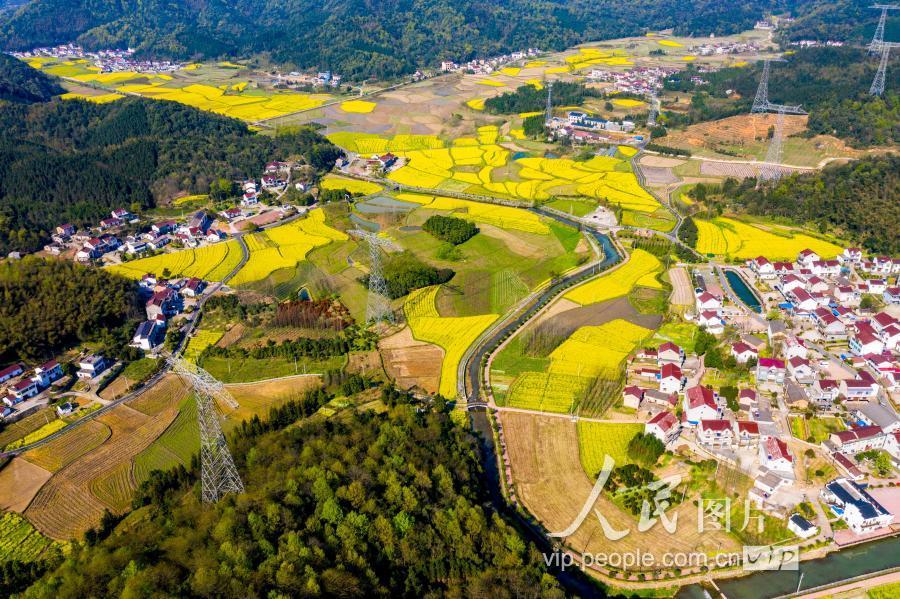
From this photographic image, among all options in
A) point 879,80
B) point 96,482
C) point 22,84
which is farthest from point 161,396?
point 879,80

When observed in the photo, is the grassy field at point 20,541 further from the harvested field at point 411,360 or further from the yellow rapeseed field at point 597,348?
the yellow rapeseed field at point 597,348

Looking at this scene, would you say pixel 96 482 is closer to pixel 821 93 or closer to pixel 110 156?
pixel 110 156

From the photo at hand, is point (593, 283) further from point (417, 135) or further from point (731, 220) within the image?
point (417, 135)

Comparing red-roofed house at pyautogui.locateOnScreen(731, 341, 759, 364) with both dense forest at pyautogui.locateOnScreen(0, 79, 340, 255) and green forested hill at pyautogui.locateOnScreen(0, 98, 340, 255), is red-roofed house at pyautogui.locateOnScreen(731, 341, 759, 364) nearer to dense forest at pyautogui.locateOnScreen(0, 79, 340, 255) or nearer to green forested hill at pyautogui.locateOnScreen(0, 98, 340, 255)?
dense forest at pyautogui.locateOnScreen(0, 79, 340, 255)

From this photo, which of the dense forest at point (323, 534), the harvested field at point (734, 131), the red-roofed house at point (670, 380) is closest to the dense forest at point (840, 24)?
the harvested field at point (734, 131)

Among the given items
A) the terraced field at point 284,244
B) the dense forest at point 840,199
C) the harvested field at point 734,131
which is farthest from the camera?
the harvested field at point 734,131

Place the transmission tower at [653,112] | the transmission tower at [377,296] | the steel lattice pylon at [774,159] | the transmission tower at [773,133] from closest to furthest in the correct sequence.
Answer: the transmission tower at [377,296] → the steel lattice pylon at [774,159] → the transmission tower at [773,133] → the transmission tower at [653,112]
